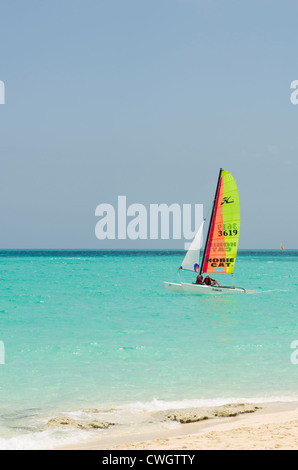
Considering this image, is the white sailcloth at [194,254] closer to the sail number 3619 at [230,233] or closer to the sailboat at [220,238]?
the sailboat at [220,238]

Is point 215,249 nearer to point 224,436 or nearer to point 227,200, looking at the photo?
point 227,200

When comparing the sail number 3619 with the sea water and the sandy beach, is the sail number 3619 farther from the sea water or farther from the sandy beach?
the sandy beach

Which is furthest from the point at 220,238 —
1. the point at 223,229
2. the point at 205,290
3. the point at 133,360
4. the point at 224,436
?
the point at 224,436

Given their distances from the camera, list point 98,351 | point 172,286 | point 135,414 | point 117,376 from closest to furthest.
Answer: point 135,414
point 117,376
point 98,351
point 172,286

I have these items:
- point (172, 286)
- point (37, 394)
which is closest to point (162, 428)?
point (37, 394)

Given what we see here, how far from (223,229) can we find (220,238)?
662mm

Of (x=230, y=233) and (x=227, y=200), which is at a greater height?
(x=227, y=200)

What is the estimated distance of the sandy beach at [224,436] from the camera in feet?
23.2

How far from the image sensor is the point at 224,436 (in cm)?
754
